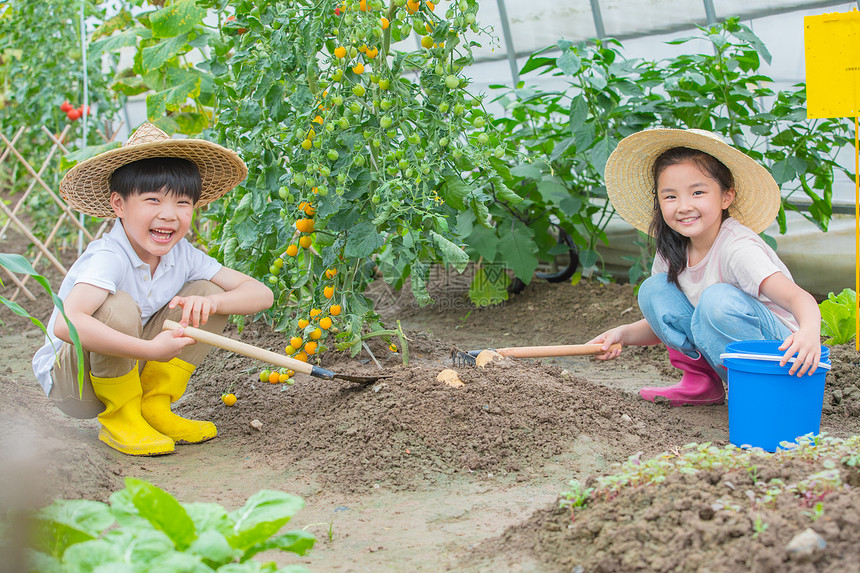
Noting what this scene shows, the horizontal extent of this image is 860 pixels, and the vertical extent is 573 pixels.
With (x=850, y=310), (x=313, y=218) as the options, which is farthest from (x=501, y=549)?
(x=850, y=310)

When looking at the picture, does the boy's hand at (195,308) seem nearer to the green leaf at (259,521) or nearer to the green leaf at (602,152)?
the green leaf at (259,521)

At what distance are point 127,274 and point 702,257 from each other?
155 cm

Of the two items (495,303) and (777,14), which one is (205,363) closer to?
(495,303)

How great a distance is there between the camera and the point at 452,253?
6.45 feet

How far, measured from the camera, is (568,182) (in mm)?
3512

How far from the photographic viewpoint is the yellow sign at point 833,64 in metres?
2.22

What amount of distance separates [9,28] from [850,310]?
212 inches

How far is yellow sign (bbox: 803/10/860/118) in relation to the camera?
2.22 meters

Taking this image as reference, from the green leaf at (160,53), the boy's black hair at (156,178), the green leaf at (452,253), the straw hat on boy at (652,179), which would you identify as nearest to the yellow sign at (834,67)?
the straw hat on boy at (652,179)

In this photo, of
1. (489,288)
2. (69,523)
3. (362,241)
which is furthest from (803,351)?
(489,288)

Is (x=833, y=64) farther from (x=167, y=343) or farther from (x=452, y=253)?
(x=167, y=343)

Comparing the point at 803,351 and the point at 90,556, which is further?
the point at 803,351

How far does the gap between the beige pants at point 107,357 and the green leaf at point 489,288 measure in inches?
67.9

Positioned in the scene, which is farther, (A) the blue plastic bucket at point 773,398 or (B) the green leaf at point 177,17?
(B) the green leaf at point 177,17
